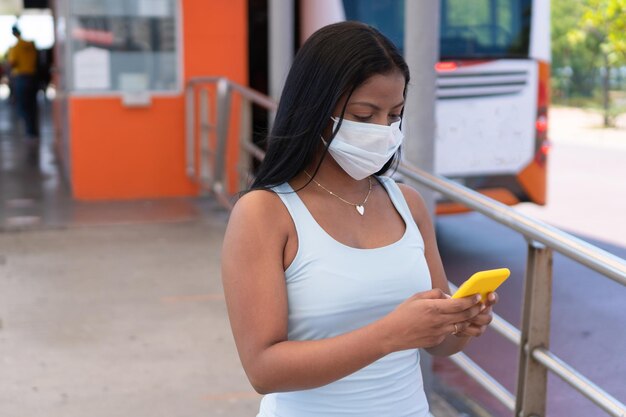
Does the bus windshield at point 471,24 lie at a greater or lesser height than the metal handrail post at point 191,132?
greater

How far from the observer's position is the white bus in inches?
302

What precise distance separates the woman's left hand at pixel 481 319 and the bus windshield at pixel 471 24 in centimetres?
614

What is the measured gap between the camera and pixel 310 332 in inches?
70.7

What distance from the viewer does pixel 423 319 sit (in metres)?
1.62

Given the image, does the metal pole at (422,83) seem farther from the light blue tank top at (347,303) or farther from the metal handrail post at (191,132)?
the metal handrail post at (191,132)

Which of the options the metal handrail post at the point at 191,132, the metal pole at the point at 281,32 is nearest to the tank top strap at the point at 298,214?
the metal pole at the point at 281,32

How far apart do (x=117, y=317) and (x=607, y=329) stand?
114 inches

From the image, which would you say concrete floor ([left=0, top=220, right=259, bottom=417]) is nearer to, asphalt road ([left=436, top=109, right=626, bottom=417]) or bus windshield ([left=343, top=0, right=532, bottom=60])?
asphalt road ([left=436, top=109, right=626, bottom=417])

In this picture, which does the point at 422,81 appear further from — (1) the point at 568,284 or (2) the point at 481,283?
(1) the point at 568,284

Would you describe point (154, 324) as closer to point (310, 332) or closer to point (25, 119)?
point (310, 332)

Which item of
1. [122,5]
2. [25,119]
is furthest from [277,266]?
[25,119]

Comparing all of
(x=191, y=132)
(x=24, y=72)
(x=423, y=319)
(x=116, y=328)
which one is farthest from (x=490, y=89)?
(x=24, y=72)

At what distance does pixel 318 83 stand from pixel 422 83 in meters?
2.57

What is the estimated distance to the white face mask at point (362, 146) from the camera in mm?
1827
